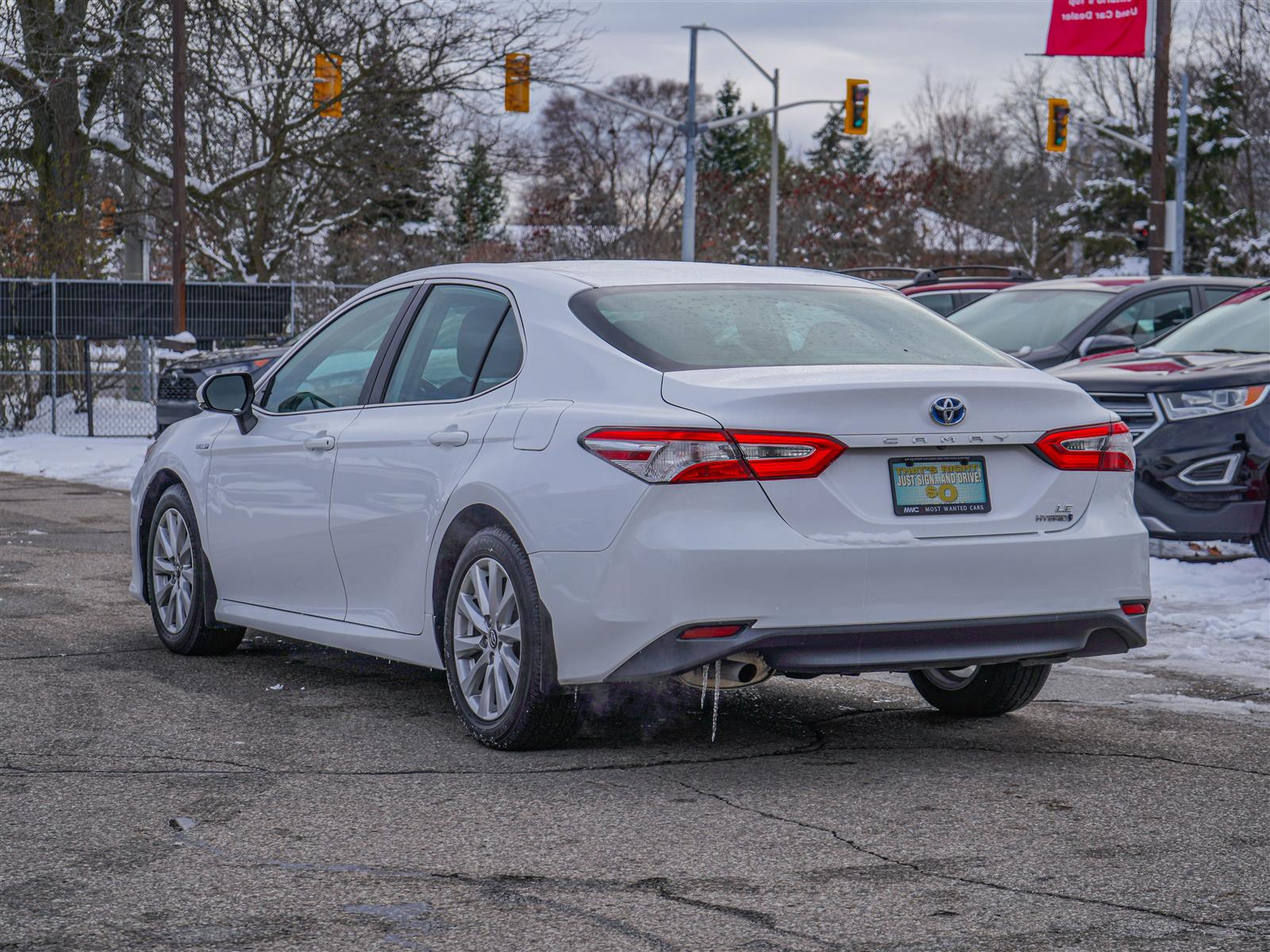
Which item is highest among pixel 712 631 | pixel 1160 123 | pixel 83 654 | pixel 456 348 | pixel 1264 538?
pixel 1160 123

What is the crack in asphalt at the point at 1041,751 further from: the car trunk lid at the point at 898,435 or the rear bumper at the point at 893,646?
the car trunk lid at the point at 898,435

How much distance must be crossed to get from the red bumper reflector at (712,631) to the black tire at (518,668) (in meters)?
0.48

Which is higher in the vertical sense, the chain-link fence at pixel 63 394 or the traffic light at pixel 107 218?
the traffic light at pixel 107 218

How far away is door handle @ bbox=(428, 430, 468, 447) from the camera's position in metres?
5.65

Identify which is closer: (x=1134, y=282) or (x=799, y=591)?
(x=799, y=591)

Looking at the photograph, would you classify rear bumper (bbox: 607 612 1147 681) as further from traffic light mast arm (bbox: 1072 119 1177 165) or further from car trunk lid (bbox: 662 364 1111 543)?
traffic light mast arm (bbox: 1072 119 1177 165)

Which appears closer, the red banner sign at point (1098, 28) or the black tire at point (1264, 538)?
the black tire at point (1264, 538)

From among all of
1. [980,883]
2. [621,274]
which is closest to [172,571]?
[621,274]

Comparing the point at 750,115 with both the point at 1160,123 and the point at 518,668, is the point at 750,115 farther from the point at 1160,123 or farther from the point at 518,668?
the point at 518,668

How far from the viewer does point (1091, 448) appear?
5379 mm

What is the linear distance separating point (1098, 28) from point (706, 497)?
22395 mm

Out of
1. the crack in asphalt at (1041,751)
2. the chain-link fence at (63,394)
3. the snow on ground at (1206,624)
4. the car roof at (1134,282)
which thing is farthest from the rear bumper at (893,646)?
the chain-link fence at (63,394)

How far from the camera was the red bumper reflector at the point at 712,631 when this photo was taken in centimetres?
491

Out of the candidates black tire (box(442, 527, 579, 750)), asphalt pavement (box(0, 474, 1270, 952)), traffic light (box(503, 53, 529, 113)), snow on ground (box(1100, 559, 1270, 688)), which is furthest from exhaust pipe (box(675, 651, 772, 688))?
traffic light (box(503, 53, 529, 113))
